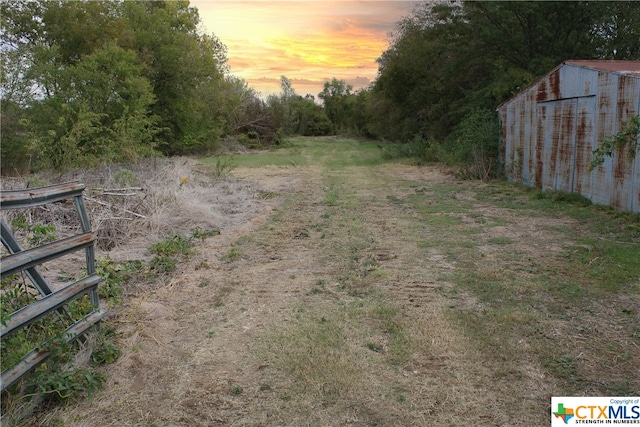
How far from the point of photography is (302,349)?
4.02 meters

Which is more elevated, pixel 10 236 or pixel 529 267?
pixel 10 236

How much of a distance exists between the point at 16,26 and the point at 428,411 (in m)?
25.1

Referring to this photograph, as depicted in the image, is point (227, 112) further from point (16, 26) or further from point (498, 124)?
point (498, 124)

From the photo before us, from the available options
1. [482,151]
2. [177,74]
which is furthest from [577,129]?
[177,74]

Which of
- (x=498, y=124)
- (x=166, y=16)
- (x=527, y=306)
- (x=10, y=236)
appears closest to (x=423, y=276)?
(x=527, y=306)

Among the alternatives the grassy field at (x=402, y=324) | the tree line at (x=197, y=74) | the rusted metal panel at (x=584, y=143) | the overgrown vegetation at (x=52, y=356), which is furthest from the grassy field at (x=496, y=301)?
the tree line at (x=197, y=74)

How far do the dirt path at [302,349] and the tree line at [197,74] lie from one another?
7.84 m

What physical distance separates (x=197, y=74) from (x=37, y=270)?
2608cm

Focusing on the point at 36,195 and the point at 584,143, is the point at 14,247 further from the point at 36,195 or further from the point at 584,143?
the point at 584,143

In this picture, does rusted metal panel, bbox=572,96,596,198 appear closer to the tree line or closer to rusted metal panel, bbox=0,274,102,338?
the tree line

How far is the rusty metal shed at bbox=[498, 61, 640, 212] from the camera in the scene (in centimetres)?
916

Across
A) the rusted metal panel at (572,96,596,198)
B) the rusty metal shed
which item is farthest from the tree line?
the rusted metal panel at (572,96,596,198)

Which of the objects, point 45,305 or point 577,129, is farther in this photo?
point 577,129

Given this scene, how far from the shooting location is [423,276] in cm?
581
